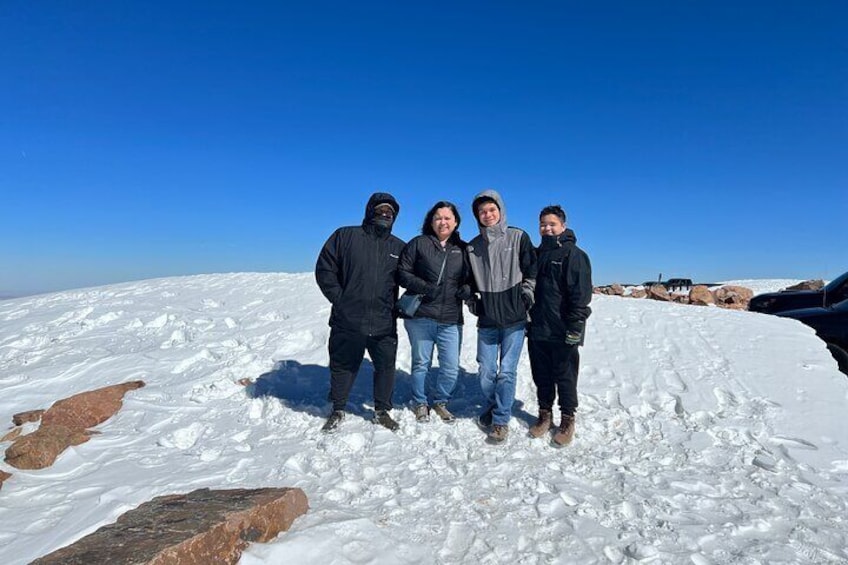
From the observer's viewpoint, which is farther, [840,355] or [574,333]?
[840,355]

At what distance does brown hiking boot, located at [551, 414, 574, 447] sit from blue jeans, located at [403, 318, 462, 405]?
3.70 ft

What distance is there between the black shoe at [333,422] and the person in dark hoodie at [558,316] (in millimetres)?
1960

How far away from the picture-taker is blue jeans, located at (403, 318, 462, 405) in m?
4.73

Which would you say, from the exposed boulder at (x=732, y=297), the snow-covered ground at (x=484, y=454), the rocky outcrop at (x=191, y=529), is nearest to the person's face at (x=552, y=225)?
the snow-covered ground at (x=484, y=454)

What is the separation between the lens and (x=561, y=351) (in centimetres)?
437

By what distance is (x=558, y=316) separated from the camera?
170 inches

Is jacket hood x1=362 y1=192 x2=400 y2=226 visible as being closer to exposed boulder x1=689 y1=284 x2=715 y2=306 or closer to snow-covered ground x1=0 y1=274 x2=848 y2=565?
snow-covered ground x1=0 y1=274 x2=848 y2=565

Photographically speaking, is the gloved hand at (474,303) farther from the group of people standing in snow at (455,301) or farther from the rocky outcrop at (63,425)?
the rocky outcrop at (63,425)

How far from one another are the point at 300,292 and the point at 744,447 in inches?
339

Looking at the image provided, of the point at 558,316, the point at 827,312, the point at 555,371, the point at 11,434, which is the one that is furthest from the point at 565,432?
the point at 11,434

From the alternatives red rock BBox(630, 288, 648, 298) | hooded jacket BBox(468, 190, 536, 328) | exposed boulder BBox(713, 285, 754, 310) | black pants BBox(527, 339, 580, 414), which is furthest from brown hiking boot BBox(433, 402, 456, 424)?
red rock BBox(630, 288, 648, 298)

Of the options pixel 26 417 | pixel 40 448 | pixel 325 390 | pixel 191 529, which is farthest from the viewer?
pixel 325 390

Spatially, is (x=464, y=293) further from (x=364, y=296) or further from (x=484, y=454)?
(x=484, y=454)

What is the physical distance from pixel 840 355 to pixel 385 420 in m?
6.21
